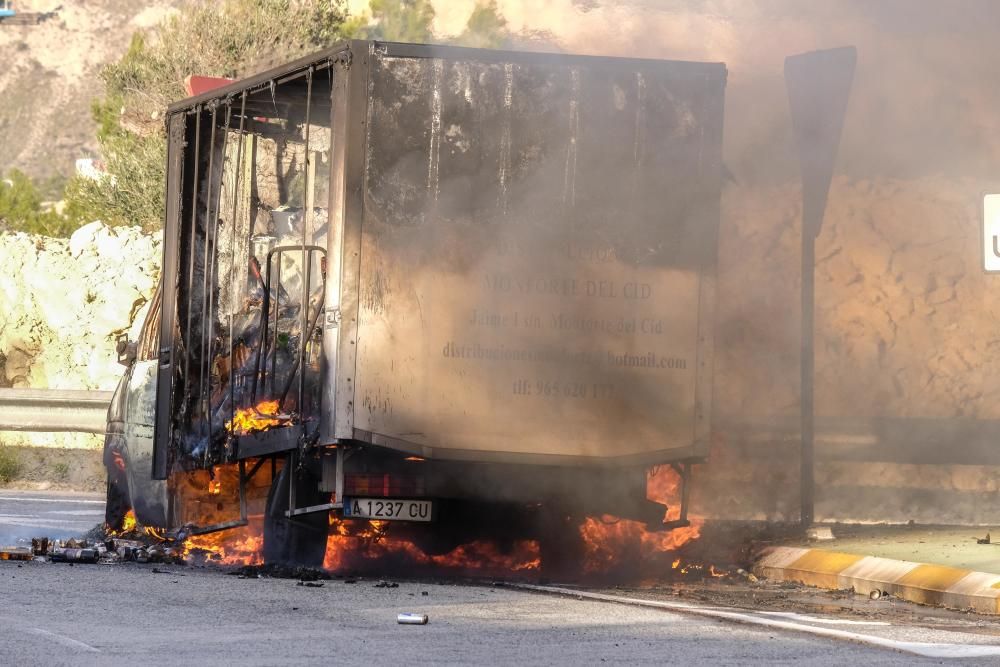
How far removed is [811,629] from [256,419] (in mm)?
4246

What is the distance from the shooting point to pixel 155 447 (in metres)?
11.6

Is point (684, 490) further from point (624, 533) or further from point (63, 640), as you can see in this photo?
point (63, 640)

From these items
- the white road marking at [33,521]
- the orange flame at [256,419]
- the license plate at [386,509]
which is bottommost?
the white road marking at [33,521]

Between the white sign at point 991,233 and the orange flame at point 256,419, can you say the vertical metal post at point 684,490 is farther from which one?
the orange flame at point 256,419

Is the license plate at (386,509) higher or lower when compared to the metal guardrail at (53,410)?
lower

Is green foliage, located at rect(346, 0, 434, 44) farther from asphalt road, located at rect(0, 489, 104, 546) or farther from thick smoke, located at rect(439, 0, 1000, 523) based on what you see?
thick smoke, located at rect(439, 0, 1000, 523)

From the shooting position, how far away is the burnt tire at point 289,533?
10.1m

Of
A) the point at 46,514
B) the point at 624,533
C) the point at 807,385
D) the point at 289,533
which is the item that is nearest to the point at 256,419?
the point at 289,533

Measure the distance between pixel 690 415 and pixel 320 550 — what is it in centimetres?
238

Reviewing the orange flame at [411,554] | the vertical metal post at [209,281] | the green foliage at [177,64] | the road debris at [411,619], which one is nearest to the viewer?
the road debris at [411,619]

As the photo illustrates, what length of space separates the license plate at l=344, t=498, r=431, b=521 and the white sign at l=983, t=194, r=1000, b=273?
3.50 metres

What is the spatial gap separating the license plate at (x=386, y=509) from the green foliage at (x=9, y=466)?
10945mm

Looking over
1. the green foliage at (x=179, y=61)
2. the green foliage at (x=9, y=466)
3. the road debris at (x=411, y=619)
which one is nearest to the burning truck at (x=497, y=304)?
the road debris at (x=411, y=619)

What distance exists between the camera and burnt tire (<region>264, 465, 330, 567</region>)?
33.0ft
